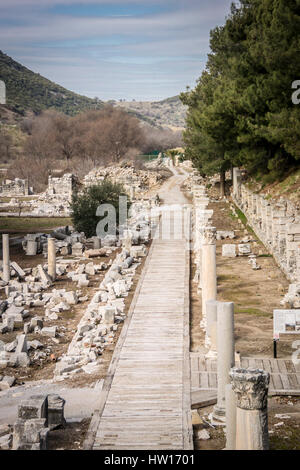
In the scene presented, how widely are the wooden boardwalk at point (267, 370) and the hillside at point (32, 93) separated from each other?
106 meters

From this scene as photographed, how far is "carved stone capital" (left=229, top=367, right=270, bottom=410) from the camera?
25.1 ft

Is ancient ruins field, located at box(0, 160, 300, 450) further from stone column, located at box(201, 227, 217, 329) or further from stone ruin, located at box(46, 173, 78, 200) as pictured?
stone ruin, located at box(46, 173, 78, 200)

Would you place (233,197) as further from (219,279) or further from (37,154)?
(37,154)

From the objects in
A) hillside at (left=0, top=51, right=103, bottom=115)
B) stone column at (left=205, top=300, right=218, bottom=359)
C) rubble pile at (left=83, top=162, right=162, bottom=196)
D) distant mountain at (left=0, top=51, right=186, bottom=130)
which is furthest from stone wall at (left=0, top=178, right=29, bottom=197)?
hillside at (left=0, top=51, right=103, bottom=115)

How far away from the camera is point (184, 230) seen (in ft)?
96.7

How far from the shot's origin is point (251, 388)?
7.64 meters

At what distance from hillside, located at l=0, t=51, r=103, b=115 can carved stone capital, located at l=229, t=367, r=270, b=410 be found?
111 m

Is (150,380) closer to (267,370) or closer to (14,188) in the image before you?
(267,370)

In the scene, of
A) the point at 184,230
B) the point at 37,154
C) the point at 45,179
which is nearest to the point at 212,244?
the point at 184,230

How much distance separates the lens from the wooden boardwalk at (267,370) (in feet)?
38.3

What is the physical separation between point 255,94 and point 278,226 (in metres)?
9.24

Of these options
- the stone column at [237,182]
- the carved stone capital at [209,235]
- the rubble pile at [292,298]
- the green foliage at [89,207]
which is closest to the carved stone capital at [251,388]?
the carved stone capital at [209,235]

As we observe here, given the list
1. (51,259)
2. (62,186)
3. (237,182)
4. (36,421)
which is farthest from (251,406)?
(62,186)

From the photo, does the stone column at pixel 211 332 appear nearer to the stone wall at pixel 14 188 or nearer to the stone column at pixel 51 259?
the stone column at pixel 51 259
